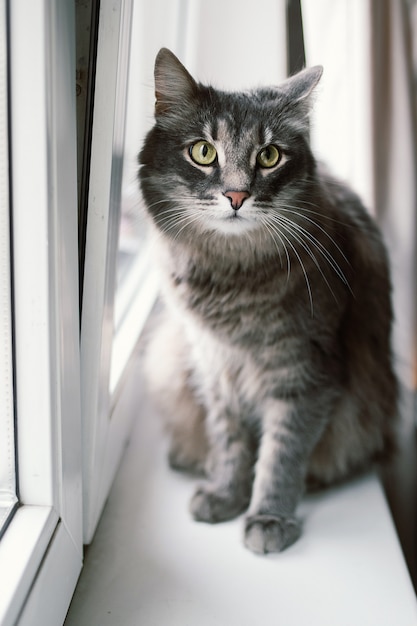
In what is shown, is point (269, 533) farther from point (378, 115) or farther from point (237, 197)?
point (378, 115)

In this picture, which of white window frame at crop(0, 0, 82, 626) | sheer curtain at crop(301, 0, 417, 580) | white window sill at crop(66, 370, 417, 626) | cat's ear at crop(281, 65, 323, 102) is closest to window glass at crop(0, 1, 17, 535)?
white window frame at crop(0, 0, 82, 626)

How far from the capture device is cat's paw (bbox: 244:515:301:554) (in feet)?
3.33

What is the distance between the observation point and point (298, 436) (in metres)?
1.11

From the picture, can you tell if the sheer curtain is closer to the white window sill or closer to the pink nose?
the pink nose

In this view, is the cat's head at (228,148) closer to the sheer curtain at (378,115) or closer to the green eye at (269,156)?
the green eye at (269,156)

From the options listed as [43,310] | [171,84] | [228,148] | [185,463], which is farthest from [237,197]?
[185,463]

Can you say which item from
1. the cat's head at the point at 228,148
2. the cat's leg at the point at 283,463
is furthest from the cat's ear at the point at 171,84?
the cat's leg at the point at 283,463

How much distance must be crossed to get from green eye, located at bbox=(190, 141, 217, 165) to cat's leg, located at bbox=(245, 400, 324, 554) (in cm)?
47

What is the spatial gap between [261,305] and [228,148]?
277 millimetres

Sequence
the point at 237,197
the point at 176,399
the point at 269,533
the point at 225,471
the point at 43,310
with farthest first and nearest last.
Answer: the point at 176,399, the point at 225,471, the point at 269,533, the point at 237,197, the point at 43,310

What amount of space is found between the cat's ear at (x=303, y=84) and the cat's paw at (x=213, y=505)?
711mm

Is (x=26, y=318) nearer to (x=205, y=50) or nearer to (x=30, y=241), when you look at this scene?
(x=30, y=241)

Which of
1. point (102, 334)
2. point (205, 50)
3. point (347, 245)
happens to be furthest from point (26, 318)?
point (205, 50)

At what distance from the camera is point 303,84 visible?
3.06 feet
